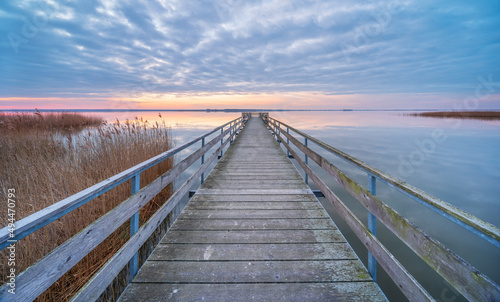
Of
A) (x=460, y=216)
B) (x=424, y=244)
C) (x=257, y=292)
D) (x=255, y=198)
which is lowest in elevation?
(x=257, y=292)

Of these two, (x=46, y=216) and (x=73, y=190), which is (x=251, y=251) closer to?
(x=46, y=216)

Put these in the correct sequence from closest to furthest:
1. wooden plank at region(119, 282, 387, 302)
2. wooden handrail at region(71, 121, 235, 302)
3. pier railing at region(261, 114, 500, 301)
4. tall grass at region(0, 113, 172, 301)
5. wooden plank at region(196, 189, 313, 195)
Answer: pier railing at region(261, 114, 500, 301) → wooden handrail at region(71, 121, 235, 302) → wooden plank at region(119, 282, 387, 302) → tall grass at region(0, 113, 172, 301) → wooden plank at region(196, 189, 313, 195)

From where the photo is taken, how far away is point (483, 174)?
9.38m

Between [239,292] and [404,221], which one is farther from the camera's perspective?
[239,292]

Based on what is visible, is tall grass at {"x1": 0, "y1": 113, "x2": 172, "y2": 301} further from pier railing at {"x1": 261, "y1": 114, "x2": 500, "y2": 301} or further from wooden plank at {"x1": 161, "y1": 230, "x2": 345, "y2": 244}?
pier railing at {"x1": 261, "y1": 114, "x2": 500, "y2": 301}

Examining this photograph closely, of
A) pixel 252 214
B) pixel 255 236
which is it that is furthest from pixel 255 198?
pixel 255 236

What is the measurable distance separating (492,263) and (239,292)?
4872mm

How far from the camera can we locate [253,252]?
2488 millimetres

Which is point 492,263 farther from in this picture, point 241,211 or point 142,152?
point 142,152

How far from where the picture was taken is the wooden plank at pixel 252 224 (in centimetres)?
303

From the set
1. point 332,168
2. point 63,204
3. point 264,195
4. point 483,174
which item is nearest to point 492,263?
point 332,168

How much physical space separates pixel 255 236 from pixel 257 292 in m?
0.90

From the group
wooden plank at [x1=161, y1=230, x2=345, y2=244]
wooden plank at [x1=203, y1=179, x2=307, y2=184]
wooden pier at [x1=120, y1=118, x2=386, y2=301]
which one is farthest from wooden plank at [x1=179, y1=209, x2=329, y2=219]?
wooden plank at [x1=203, y1=179, x2=307, y2=184]

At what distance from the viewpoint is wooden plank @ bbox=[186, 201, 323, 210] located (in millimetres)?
3682
